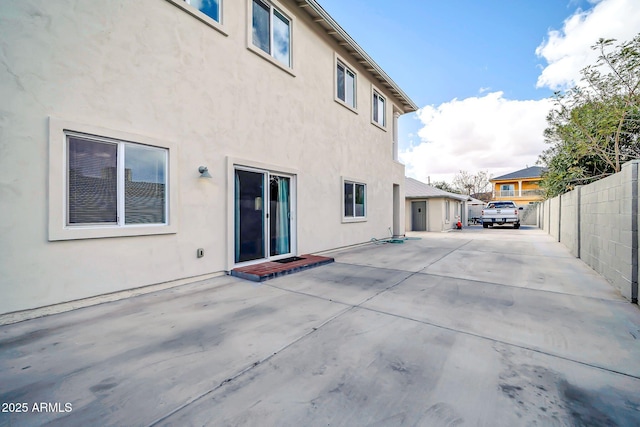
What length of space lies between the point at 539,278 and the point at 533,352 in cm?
372

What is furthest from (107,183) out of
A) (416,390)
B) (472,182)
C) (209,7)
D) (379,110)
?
(472,182)

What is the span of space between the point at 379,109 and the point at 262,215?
8.20 meters

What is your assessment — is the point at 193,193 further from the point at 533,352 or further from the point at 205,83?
the point at 533,352

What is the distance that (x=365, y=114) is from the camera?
10.4 m

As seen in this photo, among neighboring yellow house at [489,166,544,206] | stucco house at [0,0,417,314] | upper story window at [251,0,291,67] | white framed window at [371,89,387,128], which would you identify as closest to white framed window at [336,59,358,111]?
stucco house at [0,0,417,314]

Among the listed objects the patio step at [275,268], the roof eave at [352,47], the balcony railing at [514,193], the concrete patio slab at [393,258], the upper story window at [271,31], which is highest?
the roof eave at [352,47]

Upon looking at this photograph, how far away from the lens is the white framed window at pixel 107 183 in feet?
11.3

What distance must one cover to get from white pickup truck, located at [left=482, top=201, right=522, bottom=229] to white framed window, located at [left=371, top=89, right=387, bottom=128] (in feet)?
41.3

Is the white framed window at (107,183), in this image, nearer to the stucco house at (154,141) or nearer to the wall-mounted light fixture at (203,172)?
the stucco house at (154,141)

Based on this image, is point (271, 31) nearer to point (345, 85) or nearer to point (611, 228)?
point (345, 85)

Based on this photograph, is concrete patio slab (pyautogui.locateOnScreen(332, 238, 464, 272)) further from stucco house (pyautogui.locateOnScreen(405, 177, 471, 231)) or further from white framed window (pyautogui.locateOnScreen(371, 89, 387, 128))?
stucco house (pyautogui.locateOnScreen(405, 177, 471, 231))

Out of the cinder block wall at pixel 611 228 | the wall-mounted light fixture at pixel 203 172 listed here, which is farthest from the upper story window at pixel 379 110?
the wall-mounted light fixture at pixel 203 172

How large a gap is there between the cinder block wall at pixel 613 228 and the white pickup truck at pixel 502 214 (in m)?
12.7

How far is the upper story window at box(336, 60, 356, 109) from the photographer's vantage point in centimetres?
909
